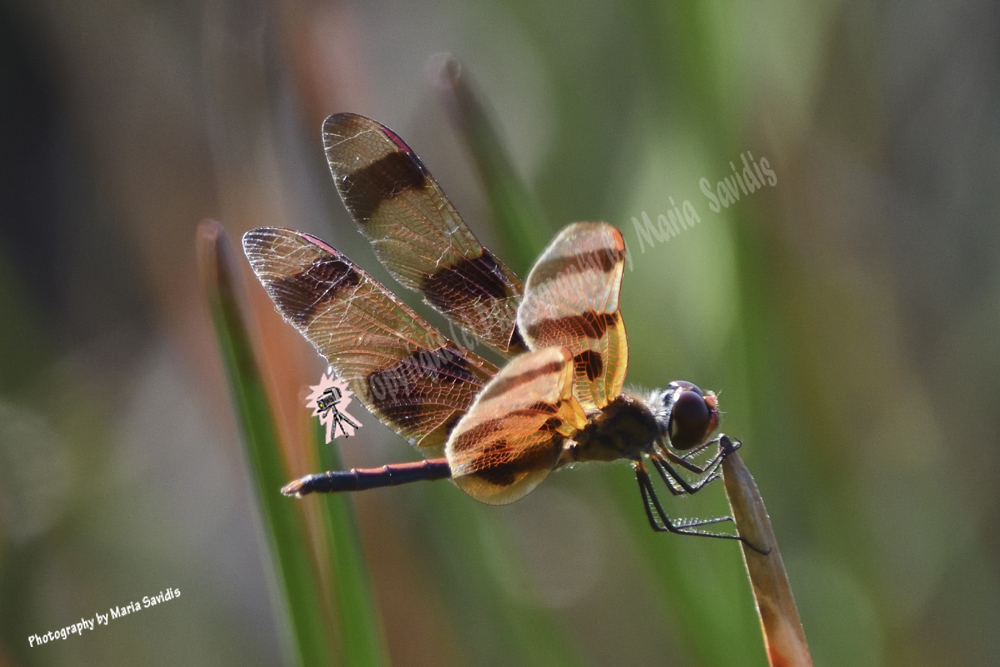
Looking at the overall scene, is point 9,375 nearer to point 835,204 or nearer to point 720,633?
point 720,633

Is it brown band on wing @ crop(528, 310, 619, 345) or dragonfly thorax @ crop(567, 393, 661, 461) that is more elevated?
brown band on wing @ crop(528, 310, 619, 345)

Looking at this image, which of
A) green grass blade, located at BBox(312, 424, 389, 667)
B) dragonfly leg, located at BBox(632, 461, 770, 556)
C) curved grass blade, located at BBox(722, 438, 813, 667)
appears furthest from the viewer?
dragonfly leg, located at BBox(632, 461, 770, 556)

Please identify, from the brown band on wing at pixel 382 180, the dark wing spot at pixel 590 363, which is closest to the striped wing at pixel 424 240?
the brown band on wing at pixel 382 180

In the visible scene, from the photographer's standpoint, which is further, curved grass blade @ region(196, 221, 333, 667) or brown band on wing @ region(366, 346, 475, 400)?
brown band on wing @ region(366, 346, 475, 400)

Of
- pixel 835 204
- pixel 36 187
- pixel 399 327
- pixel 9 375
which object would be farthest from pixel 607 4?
pixel 9 375

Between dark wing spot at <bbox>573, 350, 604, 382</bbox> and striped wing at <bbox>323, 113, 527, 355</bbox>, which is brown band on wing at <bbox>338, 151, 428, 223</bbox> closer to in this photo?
striped wing at <bbox>323, 113, 527, 355</bbox>

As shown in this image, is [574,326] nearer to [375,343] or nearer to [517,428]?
[517,428]

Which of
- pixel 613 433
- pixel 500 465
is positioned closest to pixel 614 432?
pixel 613 433

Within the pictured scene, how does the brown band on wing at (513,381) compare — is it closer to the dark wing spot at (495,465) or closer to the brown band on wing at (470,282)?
the dark wing spot at (495,465)

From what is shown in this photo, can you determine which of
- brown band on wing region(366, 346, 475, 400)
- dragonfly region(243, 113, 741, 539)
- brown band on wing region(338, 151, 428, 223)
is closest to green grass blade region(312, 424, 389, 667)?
dragonfly region(243, 113, 741, 539)
